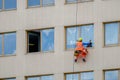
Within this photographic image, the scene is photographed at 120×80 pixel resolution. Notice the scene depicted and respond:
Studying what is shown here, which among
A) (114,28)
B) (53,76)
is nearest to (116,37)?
(114,28)

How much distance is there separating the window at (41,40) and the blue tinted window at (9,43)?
107 centimetres

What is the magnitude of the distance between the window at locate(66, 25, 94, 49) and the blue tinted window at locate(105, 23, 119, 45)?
94 centimetres

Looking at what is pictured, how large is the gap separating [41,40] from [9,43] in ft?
7.33

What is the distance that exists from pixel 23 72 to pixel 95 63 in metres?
4.98

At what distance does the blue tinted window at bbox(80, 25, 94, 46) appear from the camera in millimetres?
53425

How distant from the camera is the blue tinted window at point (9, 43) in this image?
55.7 m

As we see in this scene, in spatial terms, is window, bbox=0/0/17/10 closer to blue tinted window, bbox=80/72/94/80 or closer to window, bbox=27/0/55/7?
window, bbox=27/0/55/7

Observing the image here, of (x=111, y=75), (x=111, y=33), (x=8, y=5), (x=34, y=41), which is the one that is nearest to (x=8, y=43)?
(x=34, y=41)

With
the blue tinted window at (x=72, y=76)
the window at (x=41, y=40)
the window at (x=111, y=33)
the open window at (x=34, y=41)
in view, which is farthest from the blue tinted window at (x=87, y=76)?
the open window at (x=34, y=41)

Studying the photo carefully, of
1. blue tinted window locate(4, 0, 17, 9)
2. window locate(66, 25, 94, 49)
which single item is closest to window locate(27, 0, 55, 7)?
blue tinted window locate(4, 0, 17, 9)

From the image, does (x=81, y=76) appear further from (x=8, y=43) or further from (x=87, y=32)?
(x=8, y=43)

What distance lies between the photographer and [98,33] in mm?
52969

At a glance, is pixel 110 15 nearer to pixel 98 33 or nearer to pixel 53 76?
pixel 98 33

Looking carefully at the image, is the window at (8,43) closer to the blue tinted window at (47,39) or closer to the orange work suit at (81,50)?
the blue tinted window at (47,39)
